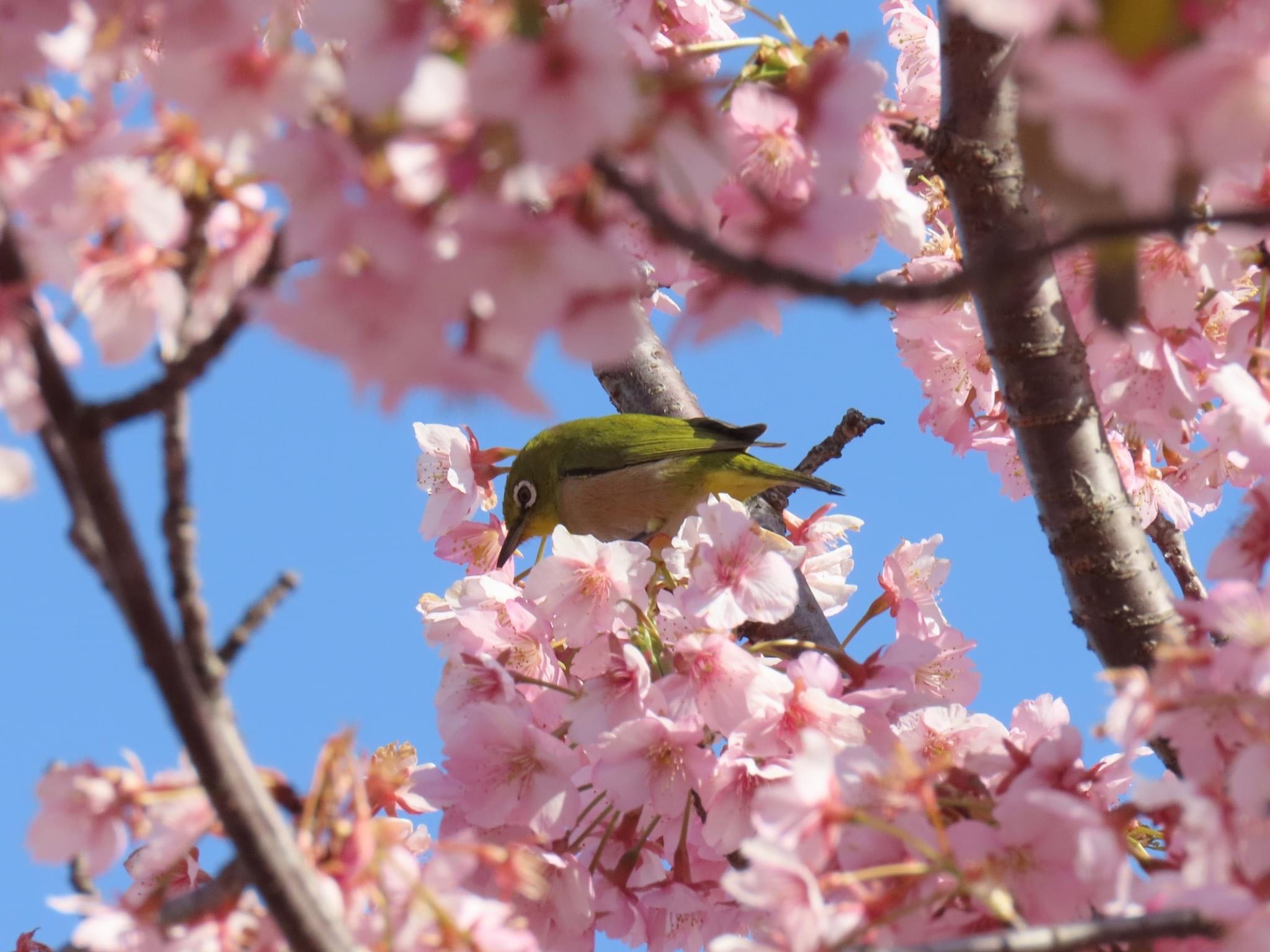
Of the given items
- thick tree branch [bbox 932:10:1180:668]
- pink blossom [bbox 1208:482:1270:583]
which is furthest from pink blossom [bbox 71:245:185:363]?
thick tree branch [bbox 932:10:1180:668]

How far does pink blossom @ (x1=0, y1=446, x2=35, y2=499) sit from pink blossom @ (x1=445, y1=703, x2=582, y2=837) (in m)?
1.38

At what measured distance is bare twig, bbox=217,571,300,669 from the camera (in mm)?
1498

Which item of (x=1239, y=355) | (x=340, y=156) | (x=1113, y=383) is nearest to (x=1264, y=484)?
(x=1239, y=355)

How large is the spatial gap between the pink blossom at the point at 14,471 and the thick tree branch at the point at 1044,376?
1997 millimetres

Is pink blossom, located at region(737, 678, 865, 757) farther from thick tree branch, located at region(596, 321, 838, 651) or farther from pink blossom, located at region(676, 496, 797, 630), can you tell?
thick tree branch, located at region(596, 321, 838, 651)

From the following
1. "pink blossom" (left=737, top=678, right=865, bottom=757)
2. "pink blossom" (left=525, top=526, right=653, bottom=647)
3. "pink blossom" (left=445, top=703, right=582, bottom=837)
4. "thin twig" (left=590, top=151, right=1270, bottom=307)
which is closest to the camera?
"thin twig" (left=590, top=151, right=1270, bottom=307)

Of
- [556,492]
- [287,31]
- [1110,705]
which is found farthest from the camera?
[556,492]

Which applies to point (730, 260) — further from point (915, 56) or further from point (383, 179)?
point (915, 56)

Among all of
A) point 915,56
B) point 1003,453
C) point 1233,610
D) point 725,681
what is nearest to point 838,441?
point 1003,453

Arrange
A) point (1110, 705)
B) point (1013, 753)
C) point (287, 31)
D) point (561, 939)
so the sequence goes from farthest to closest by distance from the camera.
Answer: point (561, 939) < point (1013, 753) < point (1110, 705) < point (287, 31)

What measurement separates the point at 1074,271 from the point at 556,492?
3.64 meters

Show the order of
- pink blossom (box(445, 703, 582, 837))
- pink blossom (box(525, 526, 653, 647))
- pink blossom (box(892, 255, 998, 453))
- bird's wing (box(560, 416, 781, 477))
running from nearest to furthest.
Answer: pink blossom (box(445, 703, 582, 837)) → pink blossom (box(525, 526, 653, 647)) → pink blossom (box(892, 255, 998, 453)) → bird's wing (box(560, 416, 781, 477))

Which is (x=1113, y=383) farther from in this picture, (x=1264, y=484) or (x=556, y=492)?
(x=556, y=492)

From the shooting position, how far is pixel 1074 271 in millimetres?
2738
